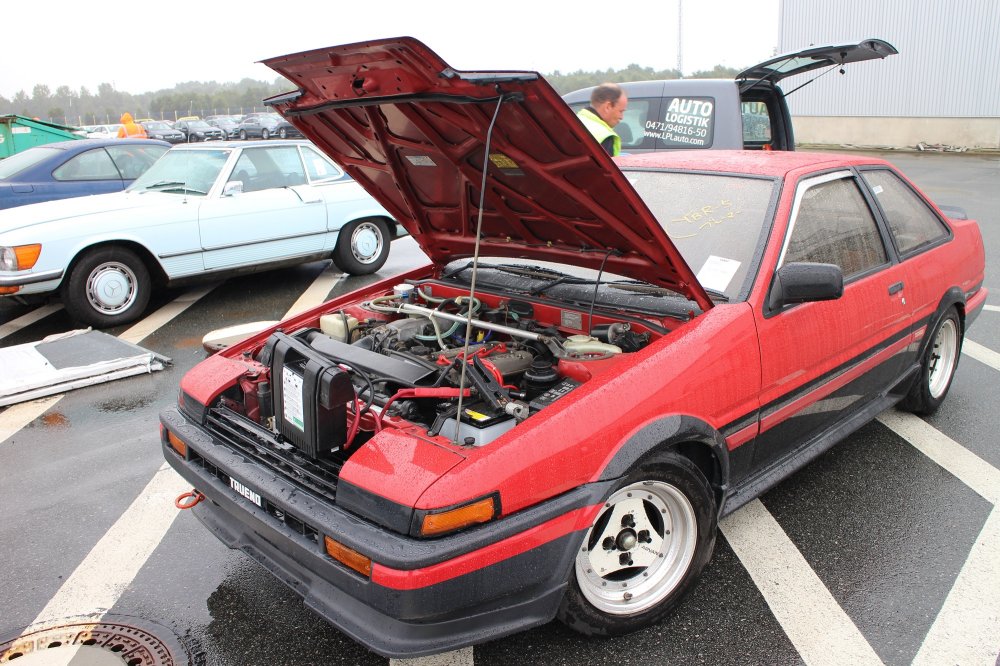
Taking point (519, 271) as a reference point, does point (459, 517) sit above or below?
below

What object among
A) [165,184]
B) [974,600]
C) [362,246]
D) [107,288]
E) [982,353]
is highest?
[165,184]

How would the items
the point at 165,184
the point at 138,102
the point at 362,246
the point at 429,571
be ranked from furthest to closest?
the point at 138,102
the point at 362,246
the point at 165,184
the point at 429,571

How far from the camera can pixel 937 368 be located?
430 cm

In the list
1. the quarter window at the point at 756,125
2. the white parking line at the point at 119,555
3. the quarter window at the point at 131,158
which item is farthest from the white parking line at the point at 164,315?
the quarter window at the point at 756,125

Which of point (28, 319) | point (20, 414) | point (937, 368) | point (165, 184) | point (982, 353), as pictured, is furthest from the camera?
point (165, 184)

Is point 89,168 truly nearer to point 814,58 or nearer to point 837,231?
point 814,58

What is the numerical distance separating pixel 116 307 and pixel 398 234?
3.19 metres

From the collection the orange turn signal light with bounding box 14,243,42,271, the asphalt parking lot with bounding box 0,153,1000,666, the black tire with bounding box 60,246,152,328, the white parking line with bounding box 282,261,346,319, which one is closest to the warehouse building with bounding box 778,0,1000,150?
the white parking line with bounding box 282,261,346,319

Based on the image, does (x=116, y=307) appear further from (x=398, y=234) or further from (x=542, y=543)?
(x=542, y=543)

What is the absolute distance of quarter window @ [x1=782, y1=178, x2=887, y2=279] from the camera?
122 inches

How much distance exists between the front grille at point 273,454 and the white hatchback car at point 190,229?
4.44 m

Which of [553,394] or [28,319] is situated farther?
[28,319]

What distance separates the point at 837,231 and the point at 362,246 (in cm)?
589

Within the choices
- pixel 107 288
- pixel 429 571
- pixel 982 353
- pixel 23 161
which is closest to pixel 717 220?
pixel 429 571
